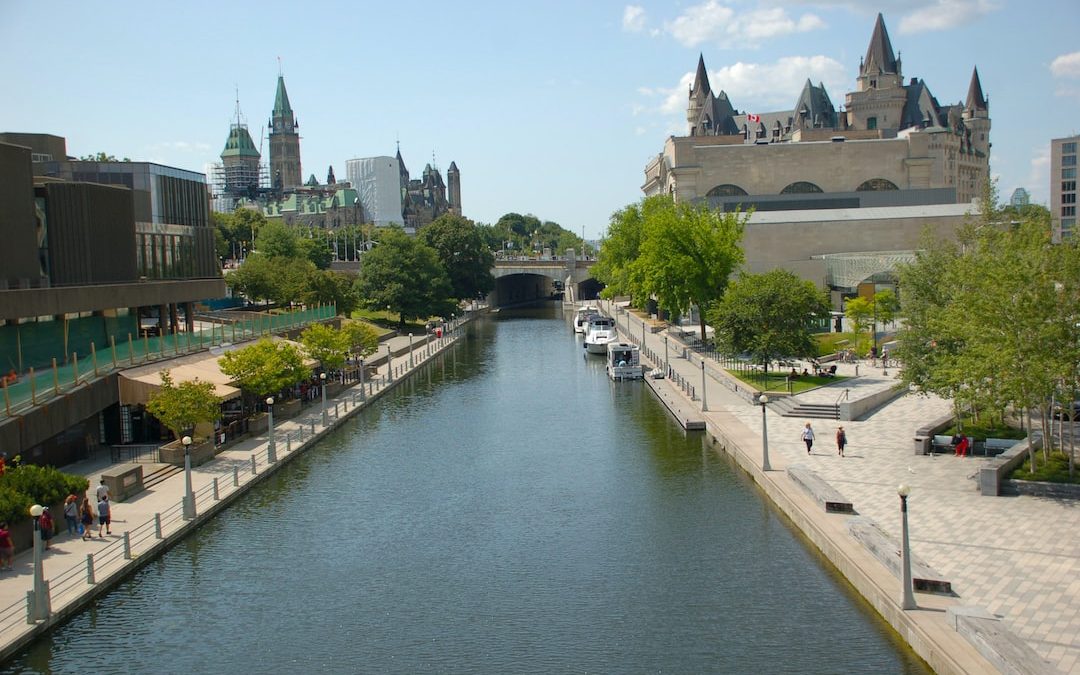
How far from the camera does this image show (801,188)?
116625 mm

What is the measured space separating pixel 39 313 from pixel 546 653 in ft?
83.1

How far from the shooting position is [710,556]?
25.1m

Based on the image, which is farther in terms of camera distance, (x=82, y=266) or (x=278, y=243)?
(x=278, y=243)

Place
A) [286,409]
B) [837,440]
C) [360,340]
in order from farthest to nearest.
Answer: [360,340] → [286,409] → [837,440]

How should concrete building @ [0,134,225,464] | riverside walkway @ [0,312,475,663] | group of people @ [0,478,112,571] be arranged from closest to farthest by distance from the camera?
riverside walkway @ [0,312,475,663] < group of people @ [0,478,112,571] < concrete building @ [0,134,225,464]

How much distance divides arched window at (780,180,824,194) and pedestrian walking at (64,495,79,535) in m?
102

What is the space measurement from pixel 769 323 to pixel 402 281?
4787cm

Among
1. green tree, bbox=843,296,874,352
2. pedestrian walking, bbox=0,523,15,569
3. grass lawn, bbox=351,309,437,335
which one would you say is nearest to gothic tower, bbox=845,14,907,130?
grass lawn, bbox=351,309,437,335

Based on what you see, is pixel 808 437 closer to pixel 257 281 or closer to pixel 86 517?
pixel 86 517

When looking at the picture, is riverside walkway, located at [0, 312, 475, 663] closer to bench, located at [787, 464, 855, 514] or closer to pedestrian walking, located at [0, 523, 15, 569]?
pedestrian walking, located at [0, 523, 15, 569]

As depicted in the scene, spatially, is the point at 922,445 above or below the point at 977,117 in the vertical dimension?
below

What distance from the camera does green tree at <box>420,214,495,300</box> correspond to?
114375 mm

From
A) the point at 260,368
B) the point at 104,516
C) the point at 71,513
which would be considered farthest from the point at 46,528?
the point at 260,368

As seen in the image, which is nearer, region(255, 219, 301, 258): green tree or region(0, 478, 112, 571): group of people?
region(0, 478, 112, 571): group of people
